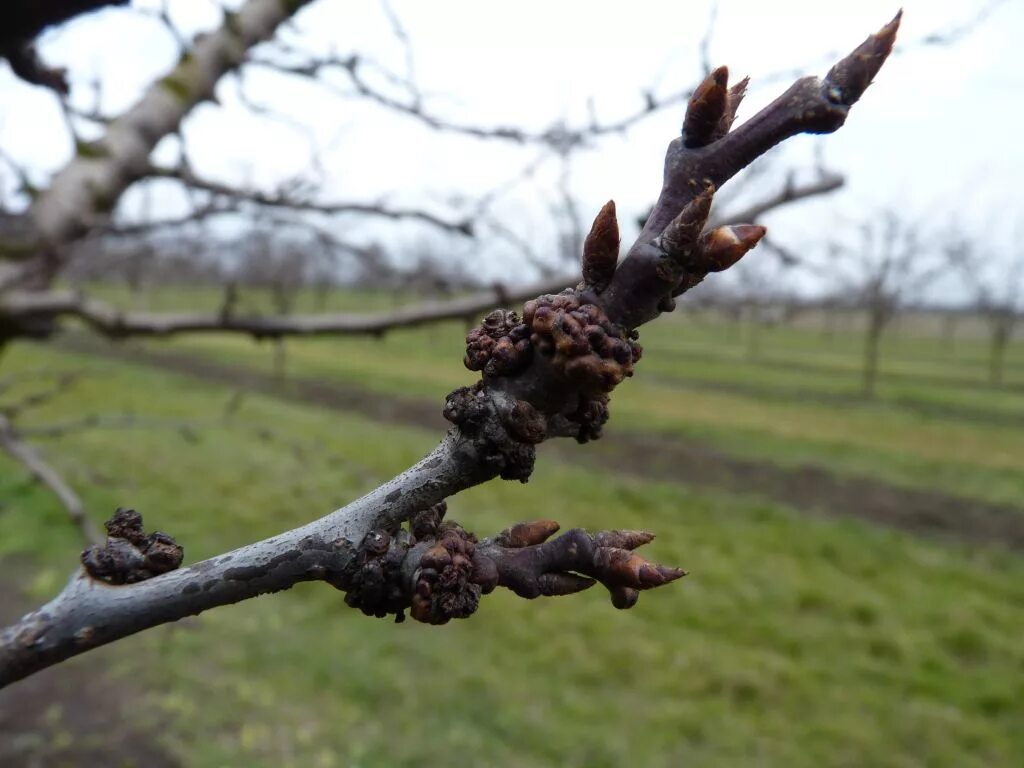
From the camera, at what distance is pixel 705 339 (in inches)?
1620

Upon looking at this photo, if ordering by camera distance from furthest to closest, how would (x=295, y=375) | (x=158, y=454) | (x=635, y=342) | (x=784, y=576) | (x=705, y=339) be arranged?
(x=705, y=339), (x=295, y=375), (x=158, y=454), (x=784, y=576), (x=635, y=342)

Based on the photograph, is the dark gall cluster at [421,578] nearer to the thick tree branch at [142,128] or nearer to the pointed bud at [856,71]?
the pointed bud at [856,71]

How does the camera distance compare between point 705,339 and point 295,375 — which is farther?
point 705,339

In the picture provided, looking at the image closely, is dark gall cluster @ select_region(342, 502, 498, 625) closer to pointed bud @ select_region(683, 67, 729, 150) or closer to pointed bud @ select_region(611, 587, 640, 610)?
pointed bud @ select_region(611, 587, 640, 610)

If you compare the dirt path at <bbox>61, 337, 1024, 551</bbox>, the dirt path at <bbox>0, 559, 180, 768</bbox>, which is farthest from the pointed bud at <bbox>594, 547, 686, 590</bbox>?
the dirt path at <bbox>61, 337, 1024, 551</bbox>

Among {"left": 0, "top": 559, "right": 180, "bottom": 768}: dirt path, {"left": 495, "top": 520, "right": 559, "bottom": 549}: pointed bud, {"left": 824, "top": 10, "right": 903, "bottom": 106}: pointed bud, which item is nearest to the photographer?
{"left": 824, "top": 10, "right": 903, "bottom": 106}: pointed bud

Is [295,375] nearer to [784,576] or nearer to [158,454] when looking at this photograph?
[158,454]

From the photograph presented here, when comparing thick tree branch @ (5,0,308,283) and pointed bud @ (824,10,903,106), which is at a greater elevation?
thick tree branch @ (5,0,308,283)

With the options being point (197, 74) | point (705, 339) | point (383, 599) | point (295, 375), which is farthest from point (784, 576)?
point (705, 339)

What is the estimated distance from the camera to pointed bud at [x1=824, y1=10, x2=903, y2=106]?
68 centimetres

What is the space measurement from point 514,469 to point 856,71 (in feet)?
1.62

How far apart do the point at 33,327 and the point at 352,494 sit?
252 inches

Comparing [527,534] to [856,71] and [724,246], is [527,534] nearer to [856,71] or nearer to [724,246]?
[724,246]

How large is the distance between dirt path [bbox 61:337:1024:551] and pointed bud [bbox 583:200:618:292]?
306 inches
